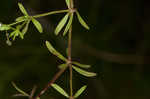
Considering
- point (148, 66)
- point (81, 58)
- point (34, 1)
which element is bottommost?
point (148, 66)

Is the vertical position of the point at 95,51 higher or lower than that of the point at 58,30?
lower

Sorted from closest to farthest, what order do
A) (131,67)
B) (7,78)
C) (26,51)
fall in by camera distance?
(7,78) < (26,51) < (131,67)

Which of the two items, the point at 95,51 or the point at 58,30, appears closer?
the point at 58,30

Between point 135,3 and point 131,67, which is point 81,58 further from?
point 135,3

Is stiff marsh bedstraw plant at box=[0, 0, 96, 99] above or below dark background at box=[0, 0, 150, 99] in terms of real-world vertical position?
above

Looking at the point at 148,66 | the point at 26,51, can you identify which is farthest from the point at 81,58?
the point at 148,66

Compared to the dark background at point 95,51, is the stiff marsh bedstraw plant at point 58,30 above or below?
above

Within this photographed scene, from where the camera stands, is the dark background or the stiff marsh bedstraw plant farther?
the dark background

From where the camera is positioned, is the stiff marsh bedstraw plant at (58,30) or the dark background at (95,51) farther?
the dark background at (95,51)
